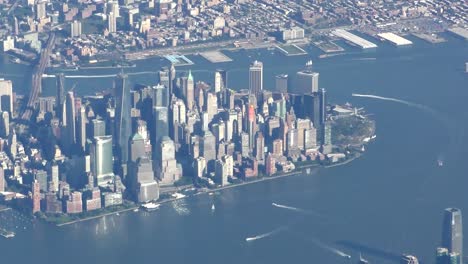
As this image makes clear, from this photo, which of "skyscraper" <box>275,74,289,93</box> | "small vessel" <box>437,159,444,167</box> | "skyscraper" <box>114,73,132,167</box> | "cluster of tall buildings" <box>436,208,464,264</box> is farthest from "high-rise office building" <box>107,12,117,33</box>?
"cluster of tall buildings" <box>436,208,464,264</box>

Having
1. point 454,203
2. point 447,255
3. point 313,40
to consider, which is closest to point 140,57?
point 313,40

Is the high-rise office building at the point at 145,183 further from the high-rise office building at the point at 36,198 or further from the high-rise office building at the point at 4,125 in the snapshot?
the high-rise office building at the point at 4,125

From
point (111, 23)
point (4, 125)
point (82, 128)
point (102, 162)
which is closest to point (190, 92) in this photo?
point (82, 128)

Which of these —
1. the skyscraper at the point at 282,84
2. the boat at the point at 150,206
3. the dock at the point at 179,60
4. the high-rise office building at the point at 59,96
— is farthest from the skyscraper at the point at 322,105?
the dock at the point at 179,60

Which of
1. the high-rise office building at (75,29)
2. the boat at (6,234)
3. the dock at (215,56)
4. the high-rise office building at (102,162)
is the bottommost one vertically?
the boat at (6,234)

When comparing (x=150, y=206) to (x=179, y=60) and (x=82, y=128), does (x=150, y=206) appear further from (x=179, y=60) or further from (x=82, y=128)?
(x=179, y=60)
